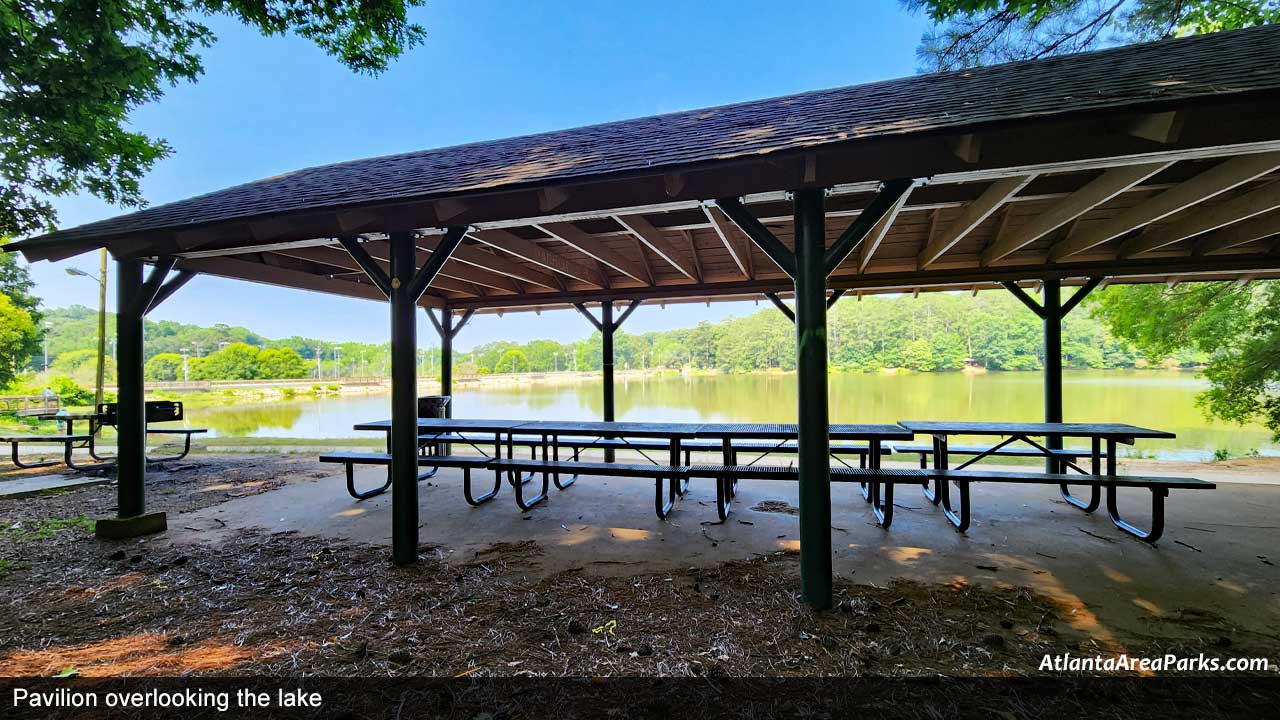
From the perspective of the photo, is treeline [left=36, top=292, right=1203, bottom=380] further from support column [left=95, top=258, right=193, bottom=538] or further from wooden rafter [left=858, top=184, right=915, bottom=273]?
support column [left=95, top=258, right=193, bottom=538]

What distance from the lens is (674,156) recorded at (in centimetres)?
239

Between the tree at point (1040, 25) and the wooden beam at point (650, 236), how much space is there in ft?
18.5

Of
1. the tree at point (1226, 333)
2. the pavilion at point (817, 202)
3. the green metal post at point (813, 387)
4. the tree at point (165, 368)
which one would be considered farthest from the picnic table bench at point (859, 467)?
the tree at point (165, 368)

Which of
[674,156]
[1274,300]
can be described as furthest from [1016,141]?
[1274,300]

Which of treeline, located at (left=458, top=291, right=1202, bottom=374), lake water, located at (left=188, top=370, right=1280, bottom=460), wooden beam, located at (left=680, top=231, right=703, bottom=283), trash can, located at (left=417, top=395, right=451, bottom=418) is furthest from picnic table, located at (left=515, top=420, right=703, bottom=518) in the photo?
treeline, located at (left=458, top=291, right=1202, bottom=374)

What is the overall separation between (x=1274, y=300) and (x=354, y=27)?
13.5 m

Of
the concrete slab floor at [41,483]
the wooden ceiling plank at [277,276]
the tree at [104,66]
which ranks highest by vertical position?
the tree at [104,66]

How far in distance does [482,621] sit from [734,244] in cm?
351

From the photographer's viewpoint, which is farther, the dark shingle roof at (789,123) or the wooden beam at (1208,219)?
the wooden beam at (1208,219)

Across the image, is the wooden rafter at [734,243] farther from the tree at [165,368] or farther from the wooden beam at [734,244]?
the tree at [165,368]

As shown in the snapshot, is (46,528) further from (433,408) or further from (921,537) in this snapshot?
(921,537)

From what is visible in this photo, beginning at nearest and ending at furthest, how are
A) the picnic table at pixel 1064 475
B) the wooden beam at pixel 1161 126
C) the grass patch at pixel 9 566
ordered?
the wooden beam at pixel 1161 126 → the grass patch at pixel 9 566 → the picnic table at pixel 1064 475

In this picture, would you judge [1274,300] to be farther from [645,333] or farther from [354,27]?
[645,333]

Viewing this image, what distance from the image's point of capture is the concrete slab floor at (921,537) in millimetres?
2463
